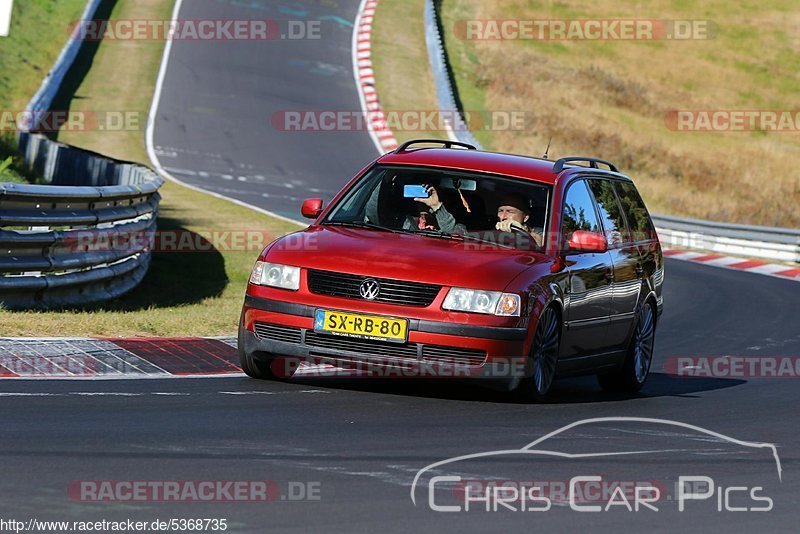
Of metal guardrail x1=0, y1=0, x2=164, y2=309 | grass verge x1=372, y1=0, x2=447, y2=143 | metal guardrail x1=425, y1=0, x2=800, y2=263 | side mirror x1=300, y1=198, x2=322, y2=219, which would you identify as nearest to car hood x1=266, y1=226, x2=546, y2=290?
side mirror x1=300, y1=198, x2=322, y2=219

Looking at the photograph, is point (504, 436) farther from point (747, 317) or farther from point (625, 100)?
point (625, 100)

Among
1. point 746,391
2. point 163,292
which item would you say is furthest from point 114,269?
point 746,391

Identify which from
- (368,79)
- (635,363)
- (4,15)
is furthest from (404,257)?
(368,79)

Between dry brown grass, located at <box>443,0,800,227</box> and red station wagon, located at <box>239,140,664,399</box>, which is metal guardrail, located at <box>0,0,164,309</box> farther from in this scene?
dry brown grass, located at <box>443,0,800,227</box>

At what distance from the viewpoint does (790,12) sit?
225 feet

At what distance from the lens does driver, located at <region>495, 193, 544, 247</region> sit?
992 centimetres

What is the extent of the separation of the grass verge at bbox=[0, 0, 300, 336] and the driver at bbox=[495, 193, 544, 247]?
310cm

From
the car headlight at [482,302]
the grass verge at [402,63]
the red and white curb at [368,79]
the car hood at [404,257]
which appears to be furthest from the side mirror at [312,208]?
the grass verge at [402,63]

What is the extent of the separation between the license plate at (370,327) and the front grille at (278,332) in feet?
0.95

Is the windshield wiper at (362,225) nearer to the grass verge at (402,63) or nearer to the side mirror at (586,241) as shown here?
the side mirror at (586,241)

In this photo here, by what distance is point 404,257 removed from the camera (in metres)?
9.16

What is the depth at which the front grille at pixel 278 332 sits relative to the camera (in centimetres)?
917

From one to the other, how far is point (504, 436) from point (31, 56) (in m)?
36.5

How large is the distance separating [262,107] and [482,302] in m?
31.0
